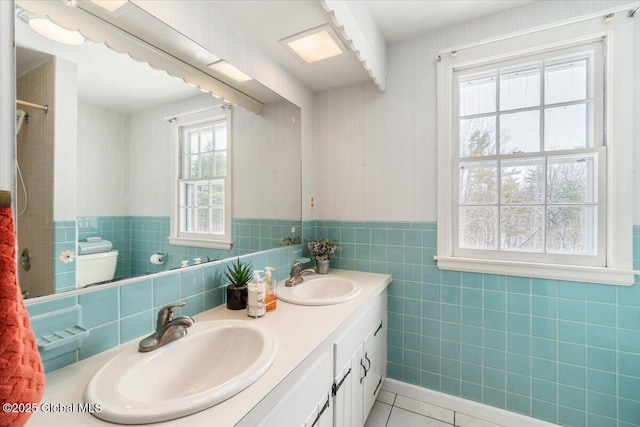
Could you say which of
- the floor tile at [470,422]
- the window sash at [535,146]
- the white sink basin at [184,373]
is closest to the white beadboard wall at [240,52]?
the window sash at [535,146]

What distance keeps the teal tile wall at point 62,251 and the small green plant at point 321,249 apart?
133 cm

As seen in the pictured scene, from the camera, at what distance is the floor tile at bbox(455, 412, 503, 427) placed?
5.14 ft

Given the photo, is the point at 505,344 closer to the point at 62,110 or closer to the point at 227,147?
the point at 227,147

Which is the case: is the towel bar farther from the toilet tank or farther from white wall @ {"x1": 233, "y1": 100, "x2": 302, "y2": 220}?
white wall @ {"x1": 233, "y1": 100, "x2": 302, "y2": 220}

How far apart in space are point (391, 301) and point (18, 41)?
6.76 ft

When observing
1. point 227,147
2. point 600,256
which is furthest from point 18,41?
point 600,256

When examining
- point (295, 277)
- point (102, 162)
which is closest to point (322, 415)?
point (295, 277)

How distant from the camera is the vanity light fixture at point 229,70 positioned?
4.17 feet

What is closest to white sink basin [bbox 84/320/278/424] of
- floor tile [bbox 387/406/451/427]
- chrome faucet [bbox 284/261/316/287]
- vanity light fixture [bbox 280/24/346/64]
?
chrome faucet [bbox 284/261/316/287]

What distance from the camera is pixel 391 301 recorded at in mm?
1857

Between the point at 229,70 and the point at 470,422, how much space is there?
244 cm

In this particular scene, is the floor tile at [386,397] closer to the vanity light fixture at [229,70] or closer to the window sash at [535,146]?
the window sash at [535,146]

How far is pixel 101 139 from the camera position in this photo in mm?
856

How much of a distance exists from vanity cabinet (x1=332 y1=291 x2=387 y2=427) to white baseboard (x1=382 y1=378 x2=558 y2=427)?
161 millimetres
